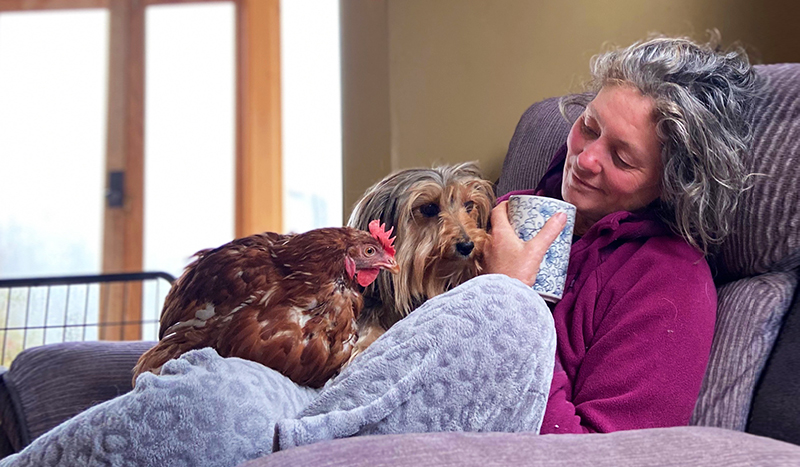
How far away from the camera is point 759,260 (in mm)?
1165

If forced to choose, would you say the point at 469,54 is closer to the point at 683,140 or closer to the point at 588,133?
the point at 588,133

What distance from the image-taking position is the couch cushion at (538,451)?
1.97ft

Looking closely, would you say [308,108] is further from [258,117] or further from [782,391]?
[782,391]

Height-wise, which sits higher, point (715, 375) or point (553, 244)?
point (553, 244)

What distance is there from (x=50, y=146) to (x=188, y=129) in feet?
2.81

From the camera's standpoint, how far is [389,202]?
139 cm

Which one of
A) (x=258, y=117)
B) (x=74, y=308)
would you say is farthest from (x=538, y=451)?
(x=258, y=117)

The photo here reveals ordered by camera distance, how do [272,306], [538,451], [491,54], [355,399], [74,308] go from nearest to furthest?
[538,451], [355,399], [272,306], [491,54], [74,308]

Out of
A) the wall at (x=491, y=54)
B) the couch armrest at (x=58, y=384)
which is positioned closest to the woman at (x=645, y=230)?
the wall at (x=491, y=54)

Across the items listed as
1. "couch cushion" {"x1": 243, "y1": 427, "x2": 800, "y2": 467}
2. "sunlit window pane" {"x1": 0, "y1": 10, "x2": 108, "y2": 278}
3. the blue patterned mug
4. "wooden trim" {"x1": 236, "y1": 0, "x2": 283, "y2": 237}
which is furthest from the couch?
"sunlit window pane" {"x1": 0, "y1": 10, "x2": 108, "y2": 278}

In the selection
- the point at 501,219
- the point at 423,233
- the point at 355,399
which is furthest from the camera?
the point at 423,233

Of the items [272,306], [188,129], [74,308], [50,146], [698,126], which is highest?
[188,129]

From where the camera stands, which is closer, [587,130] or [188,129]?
[587,130]

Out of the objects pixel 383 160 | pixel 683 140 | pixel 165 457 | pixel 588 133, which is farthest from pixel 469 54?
pixel 165 457
